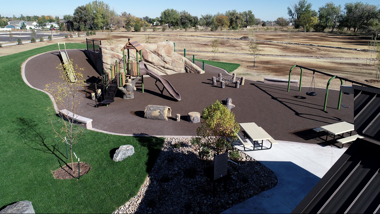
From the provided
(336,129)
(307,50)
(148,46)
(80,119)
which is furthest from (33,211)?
(307,50)

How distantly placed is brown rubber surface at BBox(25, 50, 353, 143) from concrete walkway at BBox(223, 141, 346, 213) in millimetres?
1250

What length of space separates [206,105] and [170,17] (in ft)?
336

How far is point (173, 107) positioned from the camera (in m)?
18.1

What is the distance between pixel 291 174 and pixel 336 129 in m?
4.63

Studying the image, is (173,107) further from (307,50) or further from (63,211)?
(307,50)

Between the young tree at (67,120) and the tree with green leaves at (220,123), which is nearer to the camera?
the tree with green leaves at (220,123)

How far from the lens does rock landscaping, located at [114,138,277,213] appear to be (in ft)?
28.8

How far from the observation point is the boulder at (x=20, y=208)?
7891mm

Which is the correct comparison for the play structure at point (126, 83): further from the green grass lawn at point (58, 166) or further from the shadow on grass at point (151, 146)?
the shadow on grass at point (151, 146)

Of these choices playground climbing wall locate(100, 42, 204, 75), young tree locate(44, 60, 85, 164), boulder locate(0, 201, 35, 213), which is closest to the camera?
boulder locate(0, 201, 35, 213)

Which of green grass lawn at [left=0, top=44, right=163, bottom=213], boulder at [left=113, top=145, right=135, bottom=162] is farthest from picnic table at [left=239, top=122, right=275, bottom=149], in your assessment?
boulder at [left=113, top=145, right=135, bottom=162]

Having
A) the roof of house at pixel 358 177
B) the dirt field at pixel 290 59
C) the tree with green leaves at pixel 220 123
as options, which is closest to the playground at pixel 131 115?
the tree with green leaves at pixel 220 123

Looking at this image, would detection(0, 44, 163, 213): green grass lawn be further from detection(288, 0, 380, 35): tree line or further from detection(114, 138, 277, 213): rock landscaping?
detection(288, 0, 380, 35): tree line

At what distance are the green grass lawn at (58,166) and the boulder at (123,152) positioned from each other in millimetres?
184
